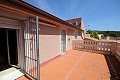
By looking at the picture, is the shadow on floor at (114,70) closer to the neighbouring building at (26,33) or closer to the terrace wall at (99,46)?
the terrace wall at (99,46)

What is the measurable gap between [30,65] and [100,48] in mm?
7305

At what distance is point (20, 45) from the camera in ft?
11.9

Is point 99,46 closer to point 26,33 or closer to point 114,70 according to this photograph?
point 114,70

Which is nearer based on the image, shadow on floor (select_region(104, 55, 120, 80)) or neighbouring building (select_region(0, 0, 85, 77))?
neighbouring building (select_region(0, 0, 85, 77))

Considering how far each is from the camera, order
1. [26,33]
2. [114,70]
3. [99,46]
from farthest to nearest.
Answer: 1. [99,46]
2. [114,70]
3. [26,33]

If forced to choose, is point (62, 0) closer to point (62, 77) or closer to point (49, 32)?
point (49, 32)

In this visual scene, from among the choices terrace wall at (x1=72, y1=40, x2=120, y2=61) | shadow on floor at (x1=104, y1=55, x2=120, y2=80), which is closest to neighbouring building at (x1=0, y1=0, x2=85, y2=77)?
shadow on floor at (x1=104, y1=55, x2=120, y2=80)

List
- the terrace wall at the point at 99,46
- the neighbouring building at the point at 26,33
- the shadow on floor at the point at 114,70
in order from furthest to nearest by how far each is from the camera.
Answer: the terrace wall at the point at 99,46 → the shadow on floor at the point at 114,70 → the neighbouring building at the point at 26,33

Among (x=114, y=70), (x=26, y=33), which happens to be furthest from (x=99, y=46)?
(x=26, y=33)

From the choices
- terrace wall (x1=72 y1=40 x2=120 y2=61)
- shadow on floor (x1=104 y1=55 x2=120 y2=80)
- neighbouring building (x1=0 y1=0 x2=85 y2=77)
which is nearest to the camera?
neighbouring building (x1=0 y1=0 x2=85 y2=77)

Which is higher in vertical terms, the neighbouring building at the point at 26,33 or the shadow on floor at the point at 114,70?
the neighbouring building at the point at 26,33

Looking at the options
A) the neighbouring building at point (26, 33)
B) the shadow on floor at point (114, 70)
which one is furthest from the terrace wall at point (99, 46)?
the neighbouring building at point (26, 33)

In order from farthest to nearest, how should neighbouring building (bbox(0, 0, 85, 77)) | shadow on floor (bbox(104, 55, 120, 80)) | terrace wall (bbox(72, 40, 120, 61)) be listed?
terrace wall (bbox(72, 40, 120, 61)), shadow on floor (bbox(104, 55, 120, 80)), neighbouring building (bbox(0, 0, 85, 77))

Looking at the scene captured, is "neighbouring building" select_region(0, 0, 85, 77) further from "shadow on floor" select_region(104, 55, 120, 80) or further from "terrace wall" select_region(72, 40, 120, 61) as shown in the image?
"terrace wall" select_region(72, 40, 120, 61)
